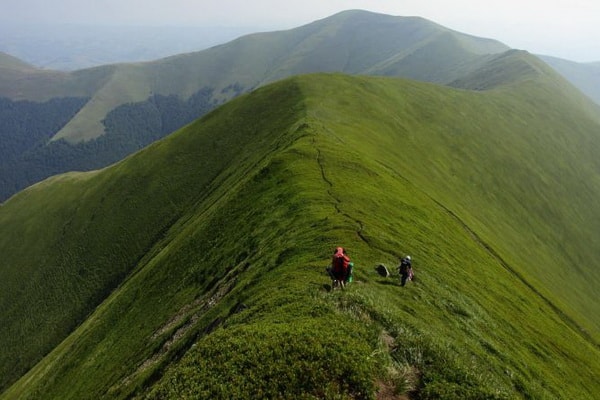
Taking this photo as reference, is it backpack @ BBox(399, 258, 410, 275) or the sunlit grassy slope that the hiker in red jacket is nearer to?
the sunlit grassy slope

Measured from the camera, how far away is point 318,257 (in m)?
33.0

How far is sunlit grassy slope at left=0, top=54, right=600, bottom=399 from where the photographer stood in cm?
2089

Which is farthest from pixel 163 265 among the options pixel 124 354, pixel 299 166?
pixel 299 166

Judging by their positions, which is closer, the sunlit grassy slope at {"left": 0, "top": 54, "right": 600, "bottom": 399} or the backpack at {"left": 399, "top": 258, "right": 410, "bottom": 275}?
the sunlit grassy slope at {"left": 0, "top": 54, "right": 600, "bottom": 399}

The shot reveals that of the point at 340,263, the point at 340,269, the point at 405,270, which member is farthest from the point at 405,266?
the point at 340,263

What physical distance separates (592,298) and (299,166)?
8305cm

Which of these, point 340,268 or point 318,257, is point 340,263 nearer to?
point 340,268

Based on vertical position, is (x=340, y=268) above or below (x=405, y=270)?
above

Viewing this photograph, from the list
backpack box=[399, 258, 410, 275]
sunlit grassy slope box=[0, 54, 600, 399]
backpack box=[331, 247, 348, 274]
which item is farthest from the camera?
backpack box=[399, 258, 410, 275]

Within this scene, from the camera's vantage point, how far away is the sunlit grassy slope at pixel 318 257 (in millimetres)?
20891

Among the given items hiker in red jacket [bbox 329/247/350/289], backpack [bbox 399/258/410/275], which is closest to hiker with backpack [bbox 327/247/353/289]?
hiker in red jacket [bbox 329/247/350/289]

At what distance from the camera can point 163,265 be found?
68125 mm

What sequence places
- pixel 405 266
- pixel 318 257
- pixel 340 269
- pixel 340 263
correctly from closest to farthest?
pixel 340 263, pixel 340 269, pixel 405 266, pixel 318 257

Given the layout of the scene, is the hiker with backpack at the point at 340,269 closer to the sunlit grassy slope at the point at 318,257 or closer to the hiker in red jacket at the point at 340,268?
the hiker in red jacket at the point at 340,268
